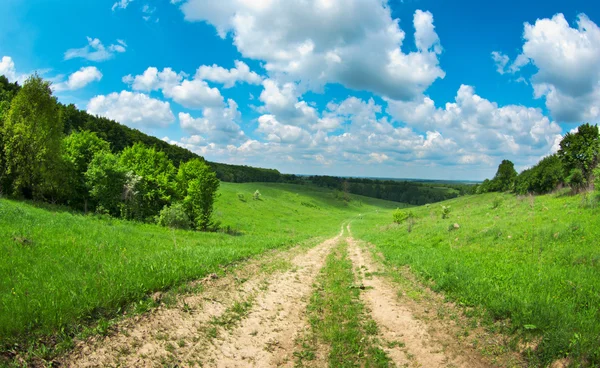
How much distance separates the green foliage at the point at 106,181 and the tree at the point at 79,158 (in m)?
0.85

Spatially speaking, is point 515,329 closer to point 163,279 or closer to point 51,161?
point 163,279

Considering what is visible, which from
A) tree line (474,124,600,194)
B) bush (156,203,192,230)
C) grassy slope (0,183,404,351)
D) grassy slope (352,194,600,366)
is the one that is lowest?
bush (156,203,192,230)

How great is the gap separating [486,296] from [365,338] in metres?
4.30

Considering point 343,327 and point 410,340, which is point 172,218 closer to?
point 343,327

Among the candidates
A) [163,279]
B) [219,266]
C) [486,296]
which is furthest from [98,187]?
[486,296]

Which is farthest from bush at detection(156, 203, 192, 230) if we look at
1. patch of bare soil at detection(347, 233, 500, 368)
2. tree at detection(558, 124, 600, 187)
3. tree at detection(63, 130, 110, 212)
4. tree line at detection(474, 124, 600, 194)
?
tree at detection(558, 124, 600, 187)

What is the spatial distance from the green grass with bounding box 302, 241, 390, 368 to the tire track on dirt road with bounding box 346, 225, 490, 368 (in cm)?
31

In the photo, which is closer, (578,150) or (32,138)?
(32,138)

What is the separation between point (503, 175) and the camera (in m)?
115

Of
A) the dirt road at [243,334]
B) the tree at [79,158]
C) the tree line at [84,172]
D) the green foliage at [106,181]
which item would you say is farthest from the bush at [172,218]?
the dirt road at [243,334]

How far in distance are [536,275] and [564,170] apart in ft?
205

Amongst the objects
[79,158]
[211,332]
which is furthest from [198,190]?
[211,332]

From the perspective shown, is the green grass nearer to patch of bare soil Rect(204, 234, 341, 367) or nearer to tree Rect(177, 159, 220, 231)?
patch of bare soil Rect(204, 234, 341, 367)

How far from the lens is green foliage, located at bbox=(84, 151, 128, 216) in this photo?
3189 cm
